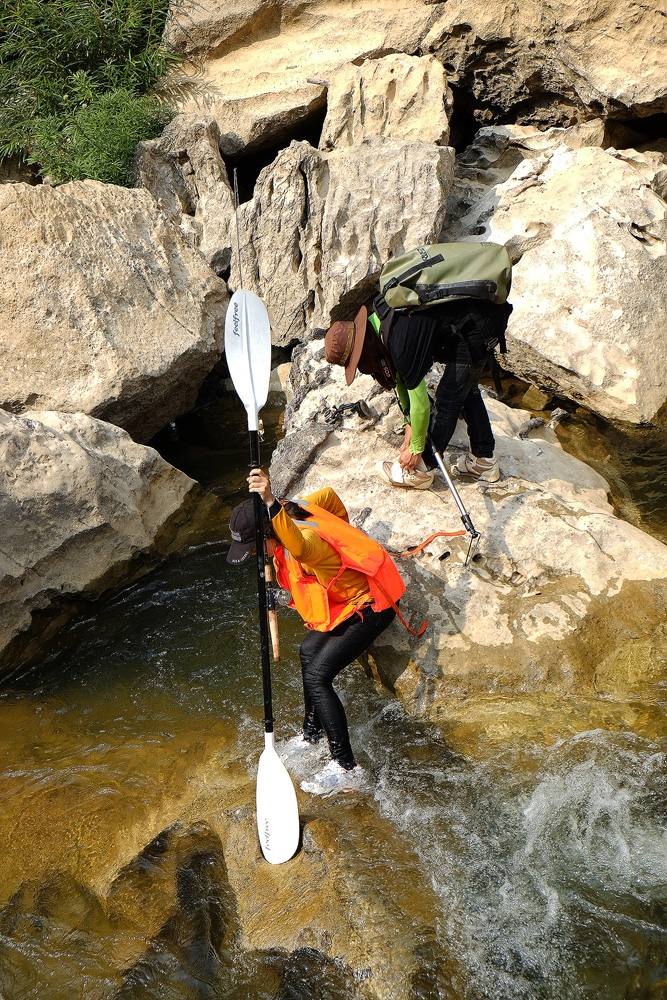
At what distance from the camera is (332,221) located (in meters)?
8.42

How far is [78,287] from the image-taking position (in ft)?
23.9

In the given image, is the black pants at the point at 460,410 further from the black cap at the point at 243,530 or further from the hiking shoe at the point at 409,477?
the black cap at the point at 243,530

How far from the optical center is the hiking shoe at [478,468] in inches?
210

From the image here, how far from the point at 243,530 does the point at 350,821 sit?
4.73 ft

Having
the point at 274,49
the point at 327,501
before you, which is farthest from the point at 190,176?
the point at 327,501

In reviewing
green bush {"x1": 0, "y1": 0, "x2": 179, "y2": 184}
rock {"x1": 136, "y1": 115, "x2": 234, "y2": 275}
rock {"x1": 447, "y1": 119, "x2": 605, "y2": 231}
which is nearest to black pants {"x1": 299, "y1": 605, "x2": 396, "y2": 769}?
rock {"x1": 447, "y1": 119, "x2": 605, "y2": 231}

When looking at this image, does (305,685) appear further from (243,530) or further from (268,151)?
(268,151)

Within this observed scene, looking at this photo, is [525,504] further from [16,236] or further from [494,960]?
[16,236]

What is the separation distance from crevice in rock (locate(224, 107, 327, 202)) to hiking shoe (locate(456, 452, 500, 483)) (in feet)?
20.2

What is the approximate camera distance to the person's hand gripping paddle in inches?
148

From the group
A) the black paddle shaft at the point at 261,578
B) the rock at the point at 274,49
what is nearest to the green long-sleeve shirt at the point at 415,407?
the black paddle shaft at the point at 261,578

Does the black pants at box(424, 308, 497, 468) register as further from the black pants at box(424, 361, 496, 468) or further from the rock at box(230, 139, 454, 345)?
the rock at box(230, 139, 454, 345)

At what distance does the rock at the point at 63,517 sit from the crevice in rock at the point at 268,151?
5.20 meters

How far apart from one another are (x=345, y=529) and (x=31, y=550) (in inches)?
95.9
